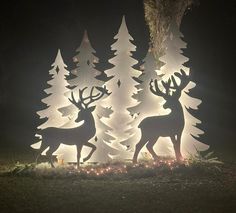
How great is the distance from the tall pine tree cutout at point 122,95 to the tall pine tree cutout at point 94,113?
0.71ft

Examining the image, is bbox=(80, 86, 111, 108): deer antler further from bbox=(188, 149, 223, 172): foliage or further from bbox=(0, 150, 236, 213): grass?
bbox=(188, 149, 223, 172): foliage

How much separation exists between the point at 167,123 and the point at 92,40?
19.0m

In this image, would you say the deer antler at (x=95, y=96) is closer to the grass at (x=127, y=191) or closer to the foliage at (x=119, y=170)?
the foliage at (x=119, y=170)

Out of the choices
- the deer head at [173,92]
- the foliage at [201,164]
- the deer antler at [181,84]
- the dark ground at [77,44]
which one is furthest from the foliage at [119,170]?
the dark ground at [77,44]

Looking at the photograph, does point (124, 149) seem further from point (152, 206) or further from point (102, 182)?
point (152, 206)

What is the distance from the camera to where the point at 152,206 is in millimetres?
10398

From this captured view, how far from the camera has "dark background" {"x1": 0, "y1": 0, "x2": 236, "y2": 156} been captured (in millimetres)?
29422

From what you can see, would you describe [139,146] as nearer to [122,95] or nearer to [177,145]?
[177,145]

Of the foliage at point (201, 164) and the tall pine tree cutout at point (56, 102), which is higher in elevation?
the tall pine tree cutout at point (56, 102)

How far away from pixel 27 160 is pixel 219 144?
27.4 ft

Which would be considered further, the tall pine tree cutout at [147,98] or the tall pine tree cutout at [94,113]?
the tall pine tree cutout at [147,98]

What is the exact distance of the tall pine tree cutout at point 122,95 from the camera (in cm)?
1476

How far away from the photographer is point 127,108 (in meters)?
14.8

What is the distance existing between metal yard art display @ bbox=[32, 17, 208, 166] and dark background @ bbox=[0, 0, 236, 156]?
13190mm
